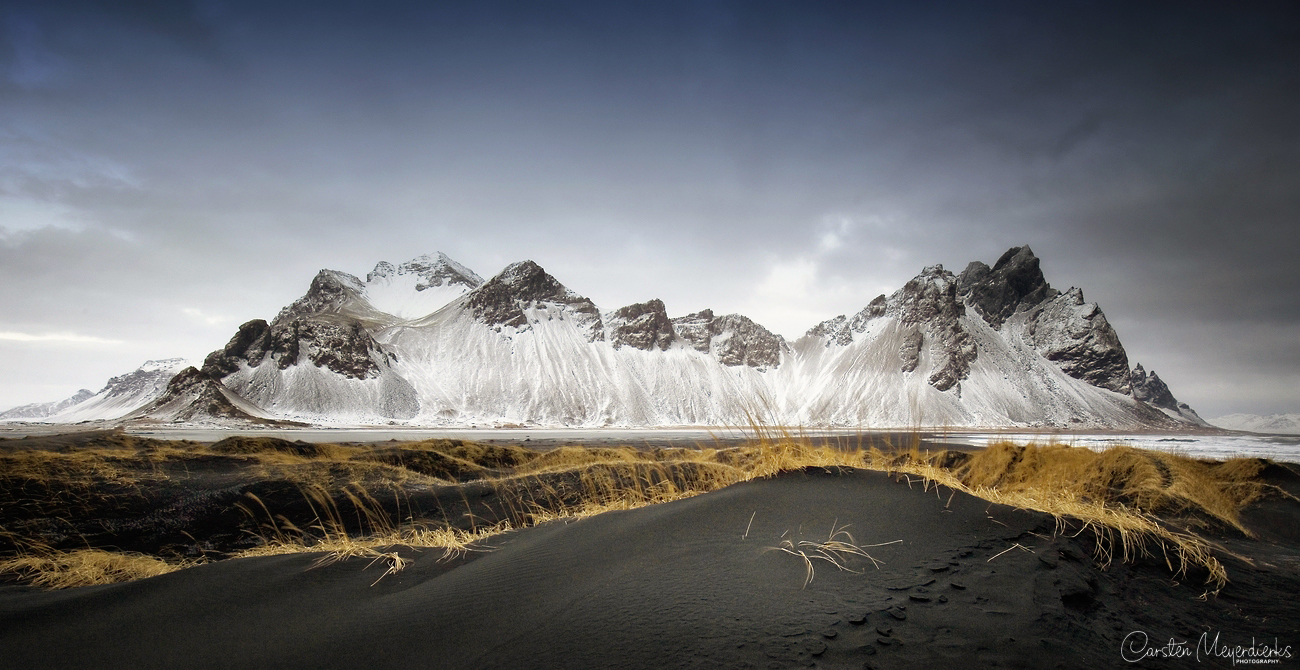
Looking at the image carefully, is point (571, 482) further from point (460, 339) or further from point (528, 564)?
point (460, 339)

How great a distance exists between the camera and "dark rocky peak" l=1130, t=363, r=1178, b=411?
180 metres

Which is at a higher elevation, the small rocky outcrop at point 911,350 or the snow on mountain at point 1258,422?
the small rocky outcrop at point 911,350

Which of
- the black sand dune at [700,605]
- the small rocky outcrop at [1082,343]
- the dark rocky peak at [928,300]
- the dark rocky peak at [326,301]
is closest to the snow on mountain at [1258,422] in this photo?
the small rocky outcrop at [1082,343]

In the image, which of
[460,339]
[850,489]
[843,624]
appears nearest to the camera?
[843,624]

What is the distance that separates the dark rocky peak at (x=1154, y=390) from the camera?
7067 inches

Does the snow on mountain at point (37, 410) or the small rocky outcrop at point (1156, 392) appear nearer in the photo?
the snow on mountain at point (37, 410)

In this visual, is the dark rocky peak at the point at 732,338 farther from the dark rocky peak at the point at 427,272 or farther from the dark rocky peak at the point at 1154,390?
the dark rocky peak at the point at 1154,390

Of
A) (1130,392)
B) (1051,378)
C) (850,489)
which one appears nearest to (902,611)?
(850,489)

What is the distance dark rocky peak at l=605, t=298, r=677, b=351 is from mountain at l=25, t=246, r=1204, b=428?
1.52ft

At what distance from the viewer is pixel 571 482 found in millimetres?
9055

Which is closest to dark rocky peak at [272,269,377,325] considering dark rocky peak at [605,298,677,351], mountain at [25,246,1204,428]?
mountain at [25,246,1204,428]

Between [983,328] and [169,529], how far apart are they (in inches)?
5524

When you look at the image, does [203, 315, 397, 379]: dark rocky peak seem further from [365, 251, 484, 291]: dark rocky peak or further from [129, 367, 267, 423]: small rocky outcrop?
[365, 251, 484, 291]: dark rocky peak

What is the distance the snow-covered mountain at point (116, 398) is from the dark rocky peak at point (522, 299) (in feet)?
192
